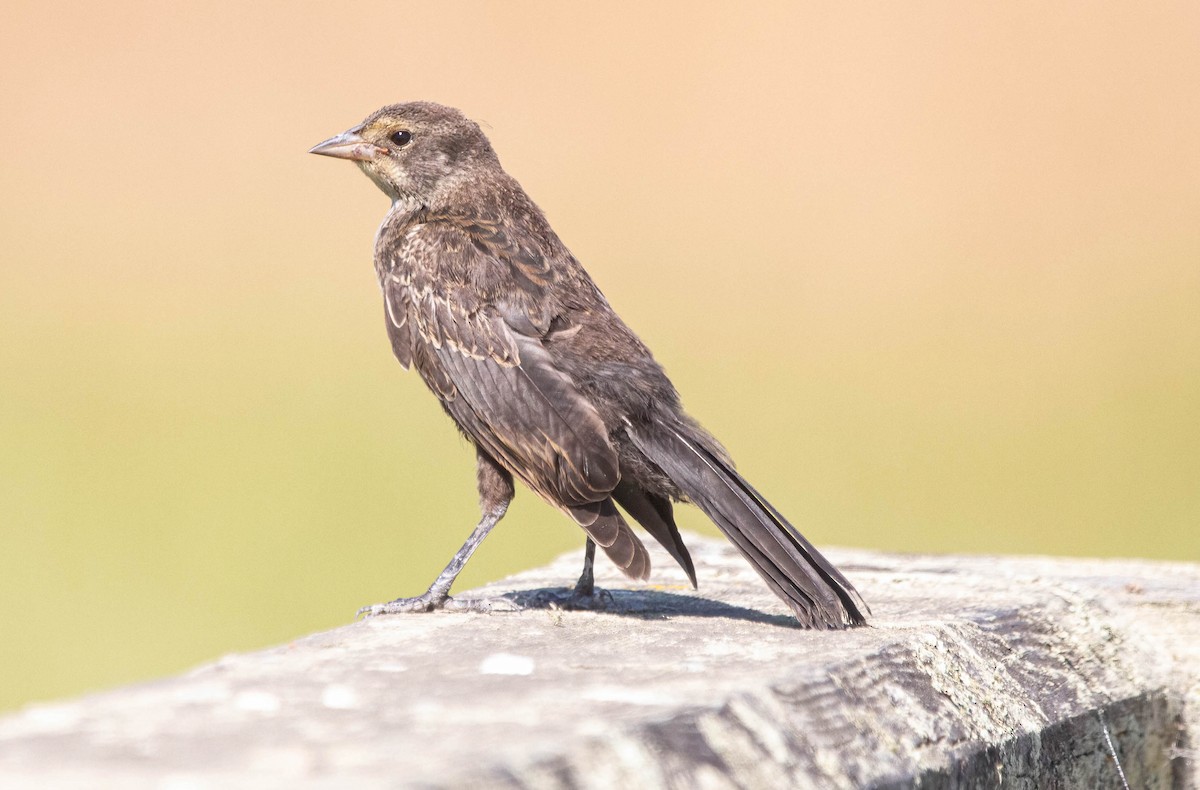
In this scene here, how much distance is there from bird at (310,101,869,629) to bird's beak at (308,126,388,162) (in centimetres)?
39

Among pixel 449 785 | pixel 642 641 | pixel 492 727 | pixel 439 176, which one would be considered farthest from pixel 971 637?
pixel 439 176

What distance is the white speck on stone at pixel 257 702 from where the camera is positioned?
220cm

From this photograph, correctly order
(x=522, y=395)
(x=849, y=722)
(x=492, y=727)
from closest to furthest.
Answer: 1. (x=492, y=727)
2. (x=849, y=722)
3. (x=522, y=395)

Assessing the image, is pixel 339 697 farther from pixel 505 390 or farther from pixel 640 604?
pixel 505 390

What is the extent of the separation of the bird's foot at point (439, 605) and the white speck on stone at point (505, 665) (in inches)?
39.4

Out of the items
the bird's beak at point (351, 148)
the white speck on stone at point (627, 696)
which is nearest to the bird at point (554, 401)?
the bird's beak at point (351, 148)

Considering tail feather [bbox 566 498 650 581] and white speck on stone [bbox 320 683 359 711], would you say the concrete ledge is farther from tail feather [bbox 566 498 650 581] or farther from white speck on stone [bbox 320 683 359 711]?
tail feather [bbox 566 498 650 581]

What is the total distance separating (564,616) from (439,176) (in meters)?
2.08

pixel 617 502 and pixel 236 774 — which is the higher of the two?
pixel 617 502

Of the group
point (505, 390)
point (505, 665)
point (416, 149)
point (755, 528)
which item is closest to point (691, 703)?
point (505, 665)

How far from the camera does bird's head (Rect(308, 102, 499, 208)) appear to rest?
5148mm

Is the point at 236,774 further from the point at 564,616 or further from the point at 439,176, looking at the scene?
the point at 439,176

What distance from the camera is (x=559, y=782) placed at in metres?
1.84

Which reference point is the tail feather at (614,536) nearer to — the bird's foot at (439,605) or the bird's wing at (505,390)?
the bird's wing at (505,390)
